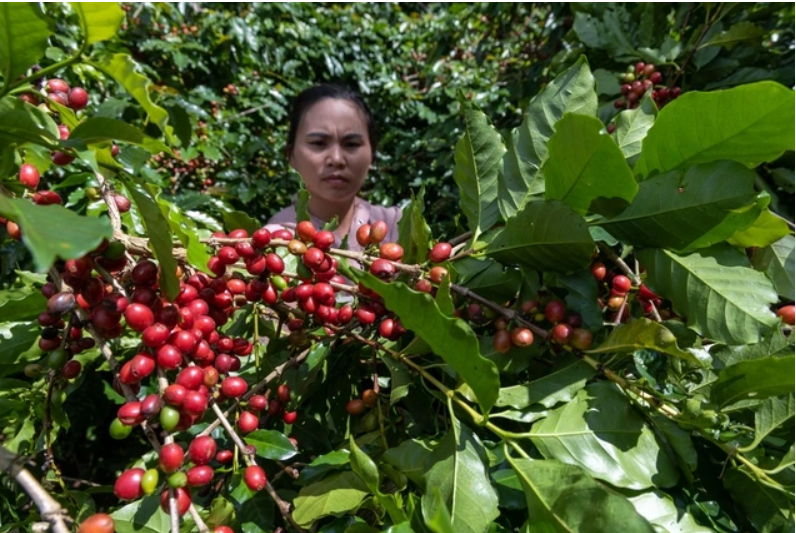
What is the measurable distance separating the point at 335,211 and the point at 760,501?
6.80ft

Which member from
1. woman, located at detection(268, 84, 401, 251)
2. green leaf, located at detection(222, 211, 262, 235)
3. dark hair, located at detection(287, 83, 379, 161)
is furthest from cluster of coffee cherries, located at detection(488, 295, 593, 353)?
dark hair, located at detection(287, 83, 379, 161)

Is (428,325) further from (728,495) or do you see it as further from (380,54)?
(380,54)

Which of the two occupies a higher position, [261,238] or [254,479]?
[261,238]

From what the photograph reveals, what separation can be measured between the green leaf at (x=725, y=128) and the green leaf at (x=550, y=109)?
10 centimetres

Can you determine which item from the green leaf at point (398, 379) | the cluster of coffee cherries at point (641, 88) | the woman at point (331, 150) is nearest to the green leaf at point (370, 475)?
the green leaf at point (398, 379)

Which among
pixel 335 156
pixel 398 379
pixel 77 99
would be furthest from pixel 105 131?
pixel 335 156

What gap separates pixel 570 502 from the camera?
1.51 ft

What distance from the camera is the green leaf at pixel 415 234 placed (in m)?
0.67

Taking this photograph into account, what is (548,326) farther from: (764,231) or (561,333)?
(764,231)

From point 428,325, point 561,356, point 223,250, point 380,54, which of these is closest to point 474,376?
point 428,325

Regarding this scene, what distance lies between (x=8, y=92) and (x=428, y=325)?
0.48 metres

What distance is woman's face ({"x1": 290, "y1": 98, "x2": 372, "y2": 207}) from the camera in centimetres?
221

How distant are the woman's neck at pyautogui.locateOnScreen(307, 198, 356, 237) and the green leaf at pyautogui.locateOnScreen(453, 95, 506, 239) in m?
1.70

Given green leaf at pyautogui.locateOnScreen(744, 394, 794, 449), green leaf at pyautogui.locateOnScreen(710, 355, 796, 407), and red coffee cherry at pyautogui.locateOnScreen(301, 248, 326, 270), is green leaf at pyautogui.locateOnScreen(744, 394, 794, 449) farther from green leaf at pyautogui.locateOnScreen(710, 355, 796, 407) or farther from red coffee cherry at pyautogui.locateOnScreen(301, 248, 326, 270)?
red coffee cherry at pyautogui.locateOnScreen(301, 248, 326, 270)
